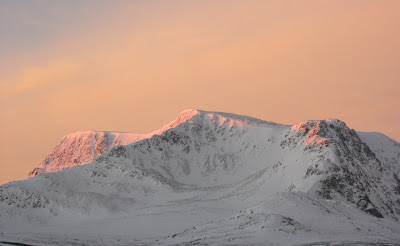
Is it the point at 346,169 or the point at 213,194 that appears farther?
the point at 213,194

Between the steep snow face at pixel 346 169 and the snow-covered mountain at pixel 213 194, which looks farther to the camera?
the steep snow face at pixel 346 169

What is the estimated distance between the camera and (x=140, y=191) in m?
180

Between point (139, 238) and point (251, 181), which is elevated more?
point (251, 181)

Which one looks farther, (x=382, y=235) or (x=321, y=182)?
(x=321, y=182)

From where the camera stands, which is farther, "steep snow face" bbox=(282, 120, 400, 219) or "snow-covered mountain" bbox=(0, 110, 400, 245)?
"steep snow face" bbox=(282, 120, 400, 219)

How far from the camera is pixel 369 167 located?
188m

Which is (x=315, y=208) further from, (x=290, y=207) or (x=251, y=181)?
(x=251, y=181)

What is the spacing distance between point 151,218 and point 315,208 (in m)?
53.3

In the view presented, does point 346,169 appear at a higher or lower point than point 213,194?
higher

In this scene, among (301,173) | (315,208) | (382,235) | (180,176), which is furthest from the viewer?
(180,176)

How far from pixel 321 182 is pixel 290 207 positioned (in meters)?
51.2

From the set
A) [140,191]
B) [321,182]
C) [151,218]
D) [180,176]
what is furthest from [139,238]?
[180,176]

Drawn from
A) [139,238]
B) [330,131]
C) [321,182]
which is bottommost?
[139,238]

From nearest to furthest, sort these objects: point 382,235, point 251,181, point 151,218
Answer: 1. point 382,235
2. point 151,218
3. point 251,181
